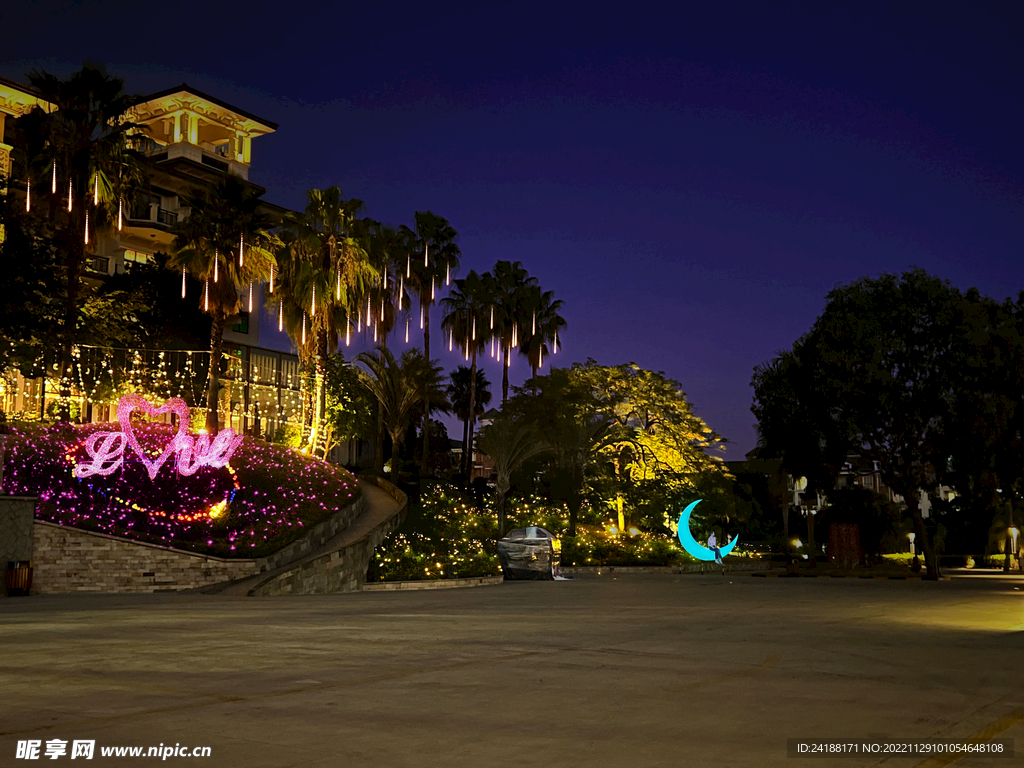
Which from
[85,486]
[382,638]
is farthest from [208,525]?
[382,638]

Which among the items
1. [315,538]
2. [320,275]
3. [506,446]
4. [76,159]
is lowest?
[315,538]

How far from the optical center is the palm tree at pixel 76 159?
3136 centimetres

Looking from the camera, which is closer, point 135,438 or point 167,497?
point 135,438

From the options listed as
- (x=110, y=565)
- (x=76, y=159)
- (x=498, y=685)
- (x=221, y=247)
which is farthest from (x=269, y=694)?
(x=76, y=159)

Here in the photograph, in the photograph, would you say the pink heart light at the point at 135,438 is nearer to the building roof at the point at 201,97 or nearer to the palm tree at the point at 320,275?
the palm tree at the point at 320,275

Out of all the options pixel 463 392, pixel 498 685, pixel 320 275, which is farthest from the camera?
pixel 463 392

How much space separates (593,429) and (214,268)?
857 inches

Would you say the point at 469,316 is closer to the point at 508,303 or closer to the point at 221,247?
the point at 508,303

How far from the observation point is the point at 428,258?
5634 cm

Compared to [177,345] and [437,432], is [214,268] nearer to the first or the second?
[177,345]

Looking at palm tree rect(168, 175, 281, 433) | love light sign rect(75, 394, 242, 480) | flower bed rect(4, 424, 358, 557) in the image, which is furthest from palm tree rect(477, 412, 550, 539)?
love light sign rect(75, 394, 242, 480)

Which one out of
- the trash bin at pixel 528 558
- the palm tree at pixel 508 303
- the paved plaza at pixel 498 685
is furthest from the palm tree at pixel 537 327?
the paved plaza at pixel 498 685

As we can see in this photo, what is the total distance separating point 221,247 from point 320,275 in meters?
3.85

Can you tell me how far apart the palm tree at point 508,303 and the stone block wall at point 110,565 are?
35.2 metres
